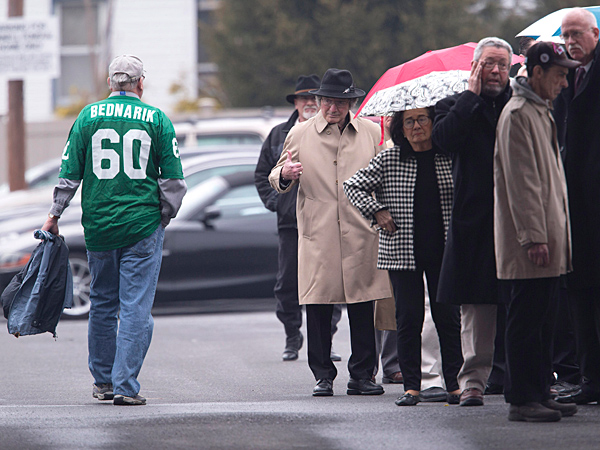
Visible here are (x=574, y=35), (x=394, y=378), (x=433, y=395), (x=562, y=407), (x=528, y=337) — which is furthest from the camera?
(x=394, y=378)

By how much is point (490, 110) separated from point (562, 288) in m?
1.11

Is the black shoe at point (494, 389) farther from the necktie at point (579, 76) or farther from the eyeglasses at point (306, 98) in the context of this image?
the eyeglasses at point (306, 98)

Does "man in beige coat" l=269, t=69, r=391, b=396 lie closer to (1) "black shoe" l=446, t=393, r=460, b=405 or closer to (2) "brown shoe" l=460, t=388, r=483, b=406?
(1) "black shoe" l=446, t=393, r=460, b=405

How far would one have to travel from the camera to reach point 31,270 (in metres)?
6.67

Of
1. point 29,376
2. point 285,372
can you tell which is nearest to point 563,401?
point 285,372

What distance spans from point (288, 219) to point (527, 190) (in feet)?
12.3

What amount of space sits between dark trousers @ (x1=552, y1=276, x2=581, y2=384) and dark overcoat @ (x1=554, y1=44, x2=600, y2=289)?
613 millimetres

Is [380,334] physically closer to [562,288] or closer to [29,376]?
[562,288]

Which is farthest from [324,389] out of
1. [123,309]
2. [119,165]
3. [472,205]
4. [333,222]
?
[119,165]

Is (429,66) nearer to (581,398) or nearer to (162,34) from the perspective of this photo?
(581,398)

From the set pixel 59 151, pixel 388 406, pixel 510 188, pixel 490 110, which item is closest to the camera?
pixel 510 188

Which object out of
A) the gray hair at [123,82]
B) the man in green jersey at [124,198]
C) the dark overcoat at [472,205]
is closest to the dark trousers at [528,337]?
the dark overcoat at [472,205]

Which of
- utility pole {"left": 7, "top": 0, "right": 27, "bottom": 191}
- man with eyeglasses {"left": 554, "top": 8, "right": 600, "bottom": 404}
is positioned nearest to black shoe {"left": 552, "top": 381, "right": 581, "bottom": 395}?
man with eyeglasses {"left": 554, "top": 8, "right": 600, "bottom": 404}

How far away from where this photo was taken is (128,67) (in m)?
6.54
